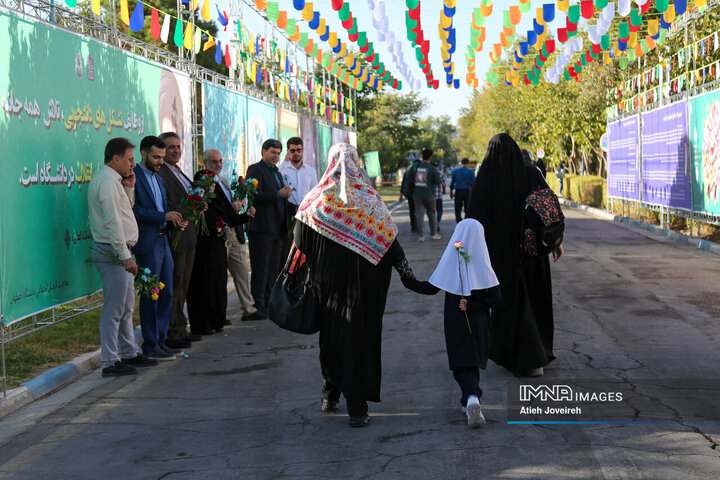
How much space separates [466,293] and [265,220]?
4891 mm

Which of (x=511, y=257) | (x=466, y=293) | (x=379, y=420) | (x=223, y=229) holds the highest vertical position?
(x=223, y=229)

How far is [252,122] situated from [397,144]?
2284 inches

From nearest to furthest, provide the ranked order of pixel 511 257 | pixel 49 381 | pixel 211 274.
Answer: pixel 511 257, pixel 49 381, pixel 211 274

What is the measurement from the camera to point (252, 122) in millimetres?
15938

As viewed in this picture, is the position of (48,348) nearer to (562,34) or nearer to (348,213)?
(348,213)

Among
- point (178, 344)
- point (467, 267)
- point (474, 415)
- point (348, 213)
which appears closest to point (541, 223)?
point (467, 267)

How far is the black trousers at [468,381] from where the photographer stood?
5516 mm

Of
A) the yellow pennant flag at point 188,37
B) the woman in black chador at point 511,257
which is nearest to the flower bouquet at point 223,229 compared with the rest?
the woman in black chador at point 511,257

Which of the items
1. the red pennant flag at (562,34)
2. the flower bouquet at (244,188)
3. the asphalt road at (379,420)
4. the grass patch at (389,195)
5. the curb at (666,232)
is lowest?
the asphalt road at (379,420)

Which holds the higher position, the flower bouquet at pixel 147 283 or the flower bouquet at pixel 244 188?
the flower bouquet at pixel 244 188

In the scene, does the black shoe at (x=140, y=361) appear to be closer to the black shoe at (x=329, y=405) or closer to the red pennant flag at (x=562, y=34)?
the black shoe at (x=329, y=405)

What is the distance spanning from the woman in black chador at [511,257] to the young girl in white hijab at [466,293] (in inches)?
43.5

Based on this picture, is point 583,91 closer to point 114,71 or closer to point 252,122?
point 252,122

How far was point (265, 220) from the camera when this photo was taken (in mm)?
10102
